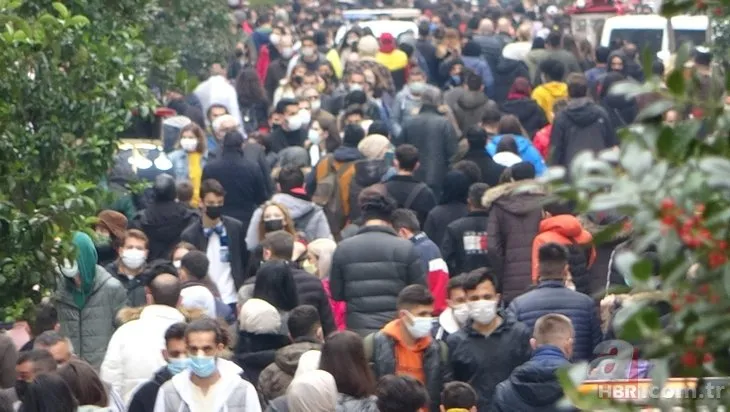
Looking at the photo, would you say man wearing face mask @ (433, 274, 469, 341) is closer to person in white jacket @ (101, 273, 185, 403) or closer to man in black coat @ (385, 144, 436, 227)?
person in white jacket @ (101, 273, 185, 403)

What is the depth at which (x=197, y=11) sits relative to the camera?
2109 cm

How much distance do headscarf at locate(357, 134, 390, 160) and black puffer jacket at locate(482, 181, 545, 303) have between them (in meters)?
3.30

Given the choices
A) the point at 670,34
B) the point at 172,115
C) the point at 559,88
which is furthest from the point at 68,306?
the point at 670,34

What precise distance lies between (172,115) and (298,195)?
15.7ft

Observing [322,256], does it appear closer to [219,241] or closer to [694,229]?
[219,241]

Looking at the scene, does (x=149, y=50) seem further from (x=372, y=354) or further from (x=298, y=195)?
(x=372, y=354)

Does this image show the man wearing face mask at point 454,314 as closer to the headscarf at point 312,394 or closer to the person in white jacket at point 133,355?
the person in white jacket at point 133,355

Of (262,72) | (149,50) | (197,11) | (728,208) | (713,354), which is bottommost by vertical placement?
(262,72)

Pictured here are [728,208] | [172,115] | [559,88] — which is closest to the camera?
[728,208]

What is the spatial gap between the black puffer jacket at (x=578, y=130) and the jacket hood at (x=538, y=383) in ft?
27.2

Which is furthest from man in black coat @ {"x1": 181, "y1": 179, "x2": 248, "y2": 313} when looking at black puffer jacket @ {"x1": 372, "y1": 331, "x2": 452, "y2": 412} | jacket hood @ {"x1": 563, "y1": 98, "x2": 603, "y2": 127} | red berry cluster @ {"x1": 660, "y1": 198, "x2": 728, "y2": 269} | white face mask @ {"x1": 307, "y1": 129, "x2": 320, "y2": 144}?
red berry cluster @ {"x1": 660, "y1": 198, "x2": 728, "y2": 269}

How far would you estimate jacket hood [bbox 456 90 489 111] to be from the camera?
19.0 m

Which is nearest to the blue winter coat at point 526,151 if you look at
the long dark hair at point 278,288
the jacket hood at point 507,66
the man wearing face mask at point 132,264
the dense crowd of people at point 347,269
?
the dense crowd of people at point 347,269

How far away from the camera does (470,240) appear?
12625mm
